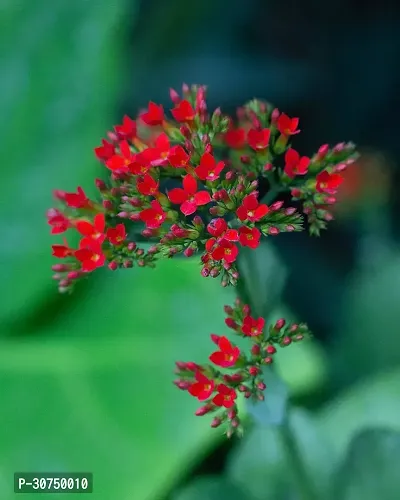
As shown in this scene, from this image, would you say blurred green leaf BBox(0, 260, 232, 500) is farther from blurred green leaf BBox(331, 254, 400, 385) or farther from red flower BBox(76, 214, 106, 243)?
red flower BBox(76, 214, 106, 243)

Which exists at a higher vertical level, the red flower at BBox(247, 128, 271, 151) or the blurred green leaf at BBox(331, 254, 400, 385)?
the red flower at BBox(247, 128, 271, 151)

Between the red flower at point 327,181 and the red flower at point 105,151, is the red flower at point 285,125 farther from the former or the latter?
the red flower at point 105,151

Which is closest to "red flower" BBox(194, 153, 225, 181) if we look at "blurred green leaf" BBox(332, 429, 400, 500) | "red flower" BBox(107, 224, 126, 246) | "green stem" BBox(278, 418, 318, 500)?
"red flower" BBox(107, 224, 126, 246)

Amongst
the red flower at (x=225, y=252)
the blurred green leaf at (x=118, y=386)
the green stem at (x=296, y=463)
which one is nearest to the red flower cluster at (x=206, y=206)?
the red flower at (x=225, y=252)

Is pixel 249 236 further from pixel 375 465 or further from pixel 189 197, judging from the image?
pixel 375 465

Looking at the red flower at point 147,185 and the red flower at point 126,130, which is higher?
the red flower at point 126,130

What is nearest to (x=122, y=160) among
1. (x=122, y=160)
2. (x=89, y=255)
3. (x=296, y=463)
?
(x=122, y=160)
